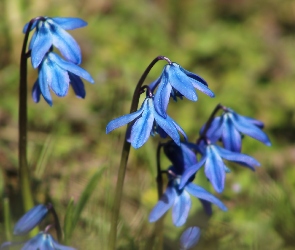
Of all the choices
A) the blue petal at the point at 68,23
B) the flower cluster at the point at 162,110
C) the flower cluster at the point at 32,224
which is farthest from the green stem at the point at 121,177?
the blue petal at the point at 68,23

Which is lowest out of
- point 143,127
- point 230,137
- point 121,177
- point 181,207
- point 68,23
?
point 181,207

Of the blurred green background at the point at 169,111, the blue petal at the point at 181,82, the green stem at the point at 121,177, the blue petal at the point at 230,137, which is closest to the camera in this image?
the blue petal at the point at 181,82

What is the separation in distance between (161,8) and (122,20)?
45cm

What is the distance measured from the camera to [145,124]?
6.26 ft

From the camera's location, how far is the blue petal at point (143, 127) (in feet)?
6.16

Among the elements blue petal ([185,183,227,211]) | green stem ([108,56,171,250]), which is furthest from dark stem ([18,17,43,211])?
blue petal ([185,183,227,211])

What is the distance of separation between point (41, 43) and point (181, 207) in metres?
0.75

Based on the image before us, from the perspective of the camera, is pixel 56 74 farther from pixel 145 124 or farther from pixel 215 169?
pixel 215 169

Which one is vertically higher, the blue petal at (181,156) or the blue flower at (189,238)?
the blue petal at (181,156)

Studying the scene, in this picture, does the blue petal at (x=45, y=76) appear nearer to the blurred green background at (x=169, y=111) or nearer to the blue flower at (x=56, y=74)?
the blue flower at (x=56, y=74)

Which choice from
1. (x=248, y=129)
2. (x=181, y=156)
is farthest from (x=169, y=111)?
(x=181, y=156)

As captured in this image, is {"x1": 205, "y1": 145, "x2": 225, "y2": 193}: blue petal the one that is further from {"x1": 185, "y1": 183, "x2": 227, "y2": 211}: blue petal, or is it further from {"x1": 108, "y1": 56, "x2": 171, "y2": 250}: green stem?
{"x1": 108, "y1": 56, "x2": 171, "y2": 250}: green stem

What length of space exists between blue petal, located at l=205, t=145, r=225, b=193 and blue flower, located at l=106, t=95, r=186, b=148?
32 cm

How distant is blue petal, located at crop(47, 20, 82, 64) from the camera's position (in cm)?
217
